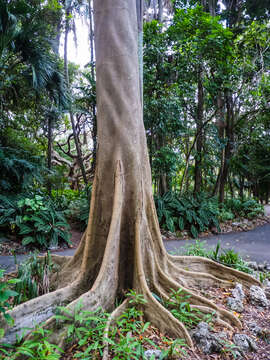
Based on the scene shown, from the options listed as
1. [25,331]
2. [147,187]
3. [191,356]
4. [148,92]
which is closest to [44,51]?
[148,92]

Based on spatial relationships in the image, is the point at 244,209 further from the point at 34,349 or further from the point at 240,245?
the point at 34,349

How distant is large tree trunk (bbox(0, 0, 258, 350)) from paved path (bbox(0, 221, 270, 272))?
1.88 m

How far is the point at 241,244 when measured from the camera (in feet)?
23.1

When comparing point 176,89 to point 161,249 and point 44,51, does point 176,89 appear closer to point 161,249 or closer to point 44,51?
point 44,51

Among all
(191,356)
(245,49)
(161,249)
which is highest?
(245,49)

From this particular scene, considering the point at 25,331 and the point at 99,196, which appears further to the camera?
the point at 99,196

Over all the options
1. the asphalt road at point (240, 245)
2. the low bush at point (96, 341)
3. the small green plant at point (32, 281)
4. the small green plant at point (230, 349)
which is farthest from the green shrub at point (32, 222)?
the small green plant at point (230, 349)

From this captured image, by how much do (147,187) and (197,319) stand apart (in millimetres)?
1654

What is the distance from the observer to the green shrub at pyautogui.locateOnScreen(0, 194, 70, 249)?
5.98 metres

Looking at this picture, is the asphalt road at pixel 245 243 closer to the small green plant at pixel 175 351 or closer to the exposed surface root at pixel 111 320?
the exposed surface root at pixel 111 320

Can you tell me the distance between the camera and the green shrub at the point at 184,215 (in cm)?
803

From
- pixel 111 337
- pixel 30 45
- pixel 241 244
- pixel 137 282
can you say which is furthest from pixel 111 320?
pixel 30 45

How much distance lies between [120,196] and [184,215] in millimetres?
5807

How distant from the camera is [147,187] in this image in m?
3.33
